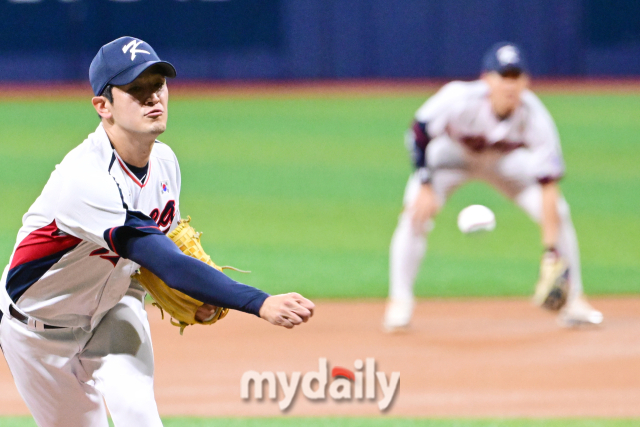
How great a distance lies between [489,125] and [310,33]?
18316 millimetres

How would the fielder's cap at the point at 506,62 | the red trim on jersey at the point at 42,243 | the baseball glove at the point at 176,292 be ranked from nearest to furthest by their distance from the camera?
the red trim on jersey at the point at 42,243
the baseball glove at the point at 176,292
the fielder's cap at the point at 506,62

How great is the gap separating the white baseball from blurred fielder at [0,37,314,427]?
2.29 m

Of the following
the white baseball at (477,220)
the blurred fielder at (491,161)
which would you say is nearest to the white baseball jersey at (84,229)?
the white baseball at (477,220)

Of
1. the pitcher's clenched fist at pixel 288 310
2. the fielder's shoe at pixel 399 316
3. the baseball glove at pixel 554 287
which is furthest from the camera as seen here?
the fielder's shoe at pixel 399 316

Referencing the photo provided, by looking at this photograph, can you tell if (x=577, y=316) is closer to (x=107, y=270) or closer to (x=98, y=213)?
(x=107, y=270)

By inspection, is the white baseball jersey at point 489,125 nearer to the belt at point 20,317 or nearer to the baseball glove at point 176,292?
the baseball glove at point 176,292

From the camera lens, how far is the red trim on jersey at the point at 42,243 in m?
2.87

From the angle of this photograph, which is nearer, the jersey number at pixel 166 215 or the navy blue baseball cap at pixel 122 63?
the navy blue baseball cap at pixel 122 63

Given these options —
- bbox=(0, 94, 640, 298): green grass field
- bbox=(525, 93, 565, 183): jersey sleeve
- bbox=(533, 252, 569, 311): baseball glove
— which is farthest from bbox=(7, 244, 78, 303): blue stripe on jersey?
bbox=(0, 94, 640, 298): green grass field

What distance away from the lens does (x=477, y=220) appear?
16.5 feet

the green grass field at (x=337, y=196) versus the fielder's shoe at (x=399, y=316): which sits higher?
the fielder's shoe at (x=399, y=316)

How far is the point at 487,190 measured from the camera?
12.7 meters

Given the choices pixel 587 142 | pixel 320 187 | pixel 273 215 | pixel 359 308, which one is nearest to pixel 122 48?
pixel 359 308

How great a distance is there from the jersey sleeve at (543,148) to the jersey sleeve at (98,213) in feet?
13.4
